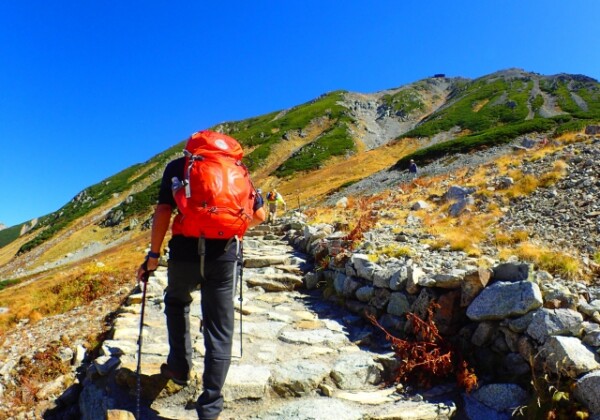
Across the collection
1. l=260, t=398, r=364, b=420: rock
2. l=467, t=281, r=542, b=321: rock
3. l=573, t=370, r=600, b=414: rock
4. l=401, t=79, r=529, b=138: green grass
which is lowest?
l=260, t=398, r=364, b=420: rock

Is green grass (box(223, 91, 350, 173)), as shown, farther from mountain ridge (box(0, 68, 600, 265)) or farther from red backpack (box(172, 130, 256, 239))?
red backpack (box(172, 130, 256, 239))

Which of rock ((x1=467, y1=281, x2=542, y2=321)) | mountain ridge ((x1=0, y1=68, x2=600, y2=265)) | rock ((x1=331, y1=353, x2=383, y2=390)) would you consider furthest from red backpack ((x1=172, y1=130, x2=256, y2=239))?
mountain ridge ((x1=0, y1=68, x2=600, y2=265))

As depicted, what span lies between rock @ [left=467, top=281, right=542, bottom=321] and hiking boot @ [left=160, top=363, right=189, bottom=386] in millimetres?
3414

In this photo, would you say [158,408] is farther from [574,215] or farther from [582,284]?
[574,215]

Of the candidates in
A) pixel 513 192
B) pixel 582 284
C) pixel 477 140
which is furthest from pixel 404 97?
pixel 582 284

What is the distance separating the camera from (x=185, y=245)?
378cm

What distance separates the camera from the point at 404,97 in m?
114

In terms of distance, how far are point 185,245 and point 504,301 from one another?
3621mm

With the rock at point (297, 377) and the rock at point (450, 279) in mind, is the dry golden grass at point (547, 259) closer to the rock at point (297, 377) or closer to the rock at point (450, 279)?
the rock at point (450, 279)

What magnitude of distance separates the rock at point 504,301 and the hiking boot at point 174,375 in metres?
3.41

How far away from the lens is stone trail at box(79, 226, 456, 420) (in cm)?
437

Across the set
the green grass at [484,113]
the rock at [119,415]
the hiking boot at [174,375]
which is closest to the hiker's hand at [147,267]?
the hiking boot at [174,375]

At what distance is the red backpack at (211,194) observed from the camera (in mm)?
A: 3586

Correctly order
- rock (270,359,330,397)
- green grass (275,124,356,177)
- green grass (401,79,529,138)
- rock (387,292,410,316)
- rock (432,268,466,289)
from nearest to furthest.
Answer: rock (270,359,330,397), rock (432,268,466,289), rock (387,292,410,316), green grass (275,124,356,177), green grass (401,79,529,138)
